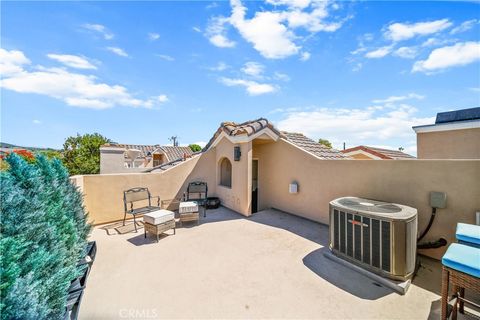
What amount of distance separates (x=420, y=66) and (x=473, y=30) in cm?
165

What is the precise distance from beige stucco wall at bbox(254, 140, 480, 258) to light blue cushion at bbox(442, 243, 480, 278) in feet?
6.79

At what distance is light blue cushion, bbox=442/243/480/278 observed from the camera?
220cm

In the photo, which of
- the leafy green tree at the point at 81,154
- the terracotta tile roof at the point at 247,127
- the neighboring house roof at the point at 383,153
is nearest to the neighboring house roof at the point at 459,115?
the neighboring house roof at the point at 383,153

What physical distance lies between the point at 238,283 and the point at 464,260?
10.8ft

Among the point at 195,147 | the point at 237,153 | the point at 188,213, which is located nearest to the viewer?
the point at 188,213

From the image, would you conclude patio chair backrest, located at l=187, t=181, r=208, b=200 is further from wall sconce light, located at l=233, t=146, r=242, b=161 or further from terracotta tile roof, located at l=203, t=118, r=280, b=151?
terracotta tile roof, located at l=203, t=118, r=280, b=151

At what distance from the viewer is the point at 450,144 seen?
23.0 ft

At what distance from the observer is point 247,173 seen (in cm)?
748

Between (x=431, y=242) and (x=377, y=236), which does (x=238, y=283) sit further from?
(x=431, y=242)

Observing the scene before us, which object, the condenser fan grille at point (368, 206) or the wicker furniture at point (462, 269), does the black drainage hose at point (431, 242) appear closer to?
the condenser fan grille at point (368, 206)

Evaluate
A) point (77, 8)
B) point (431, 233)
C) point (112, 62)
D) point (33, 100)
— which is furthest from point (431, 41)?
point (33, 100)

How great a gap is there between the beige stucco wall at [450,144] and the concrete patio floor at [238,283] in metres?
5.09

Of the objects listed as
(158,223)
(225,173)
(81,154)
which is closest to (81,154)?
(81,154)

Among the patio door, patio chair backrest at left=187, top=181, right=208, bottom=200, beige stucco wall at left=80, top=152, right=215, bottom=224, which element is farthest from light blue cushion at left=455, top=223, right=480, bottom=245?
beige stucco wall at left=80, top=152, right=215, bottom=224
